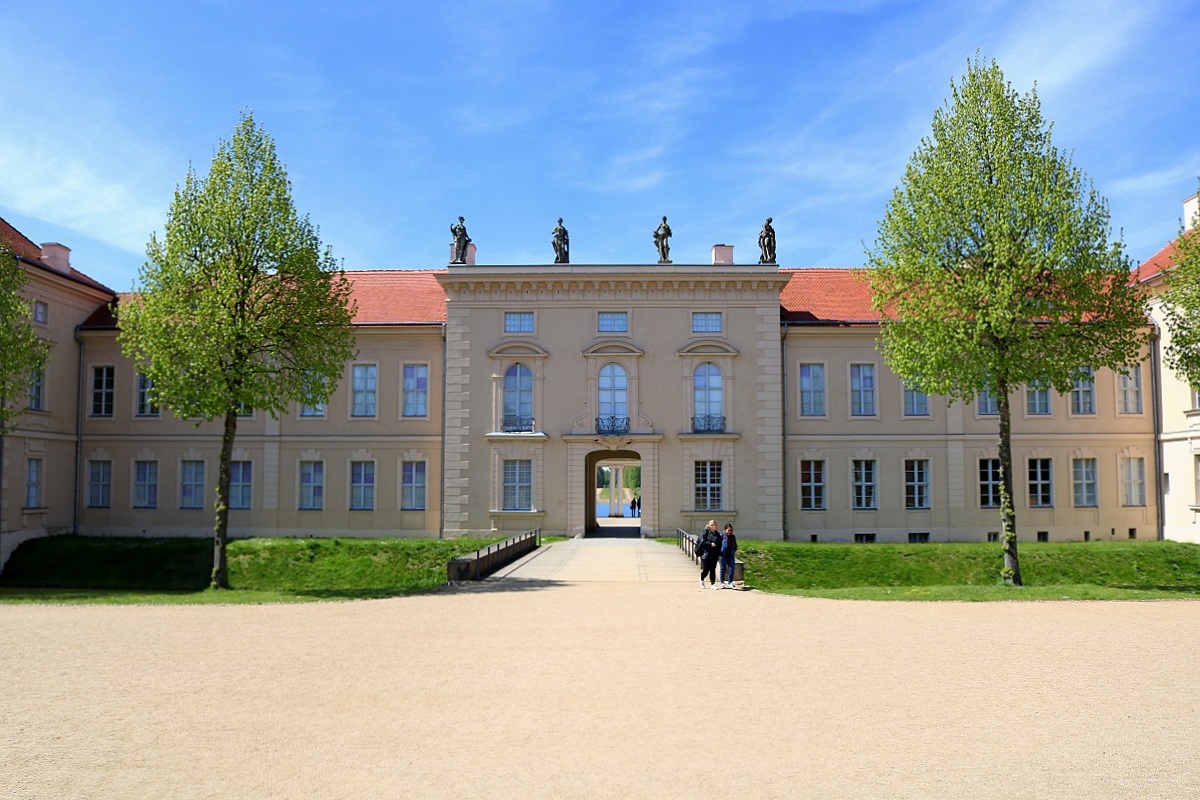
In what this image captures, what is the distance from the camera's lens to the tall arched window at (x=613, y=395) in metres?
37.7

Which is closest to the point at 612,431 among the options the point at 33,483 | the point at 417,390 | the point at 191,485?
the point at 417,390

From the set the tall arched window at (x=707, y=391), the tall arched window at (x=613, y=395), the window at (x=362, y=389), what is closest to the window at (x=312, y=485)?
the window at (x=362, y=389)

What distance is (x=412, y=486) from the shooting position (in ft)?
128

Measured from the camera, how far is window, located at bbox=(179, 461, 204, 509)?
39375mm

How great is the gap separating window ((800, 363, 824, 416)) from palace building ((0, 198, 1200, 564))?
0.08m

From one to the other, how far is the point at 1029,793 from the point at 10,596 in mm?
27696

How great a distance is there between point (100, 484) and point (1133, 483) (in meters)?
43.7

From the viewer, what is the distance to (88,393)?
39.6 meters

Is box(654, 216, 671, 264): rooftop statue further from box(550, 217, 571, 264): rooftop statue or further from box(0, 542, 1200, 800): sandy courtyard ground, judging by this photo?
box(0, 542, 1200, 800): sandy courtyard ground

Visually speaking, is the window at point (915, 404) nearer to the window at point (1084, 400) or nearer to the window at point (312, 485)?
the window at point (1084, 400)

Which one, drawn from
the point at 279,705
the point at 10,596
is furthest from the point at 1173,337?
the point at 10,596

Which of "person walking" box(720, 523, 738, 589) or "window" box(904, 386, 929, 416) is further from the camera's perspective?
"window" box(904, 386, 929, 416)

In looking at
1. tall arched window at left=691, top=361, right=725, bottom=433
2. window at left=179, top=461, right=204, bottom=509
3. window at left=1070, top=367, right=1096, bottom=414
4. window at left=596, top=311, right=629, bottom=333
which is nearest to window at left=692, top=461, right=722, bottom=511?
tall arched window at left=691, top=361, right=725, bottom=433

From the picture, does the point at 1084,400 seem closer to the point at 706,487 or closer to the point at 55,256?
the point at 706,487
